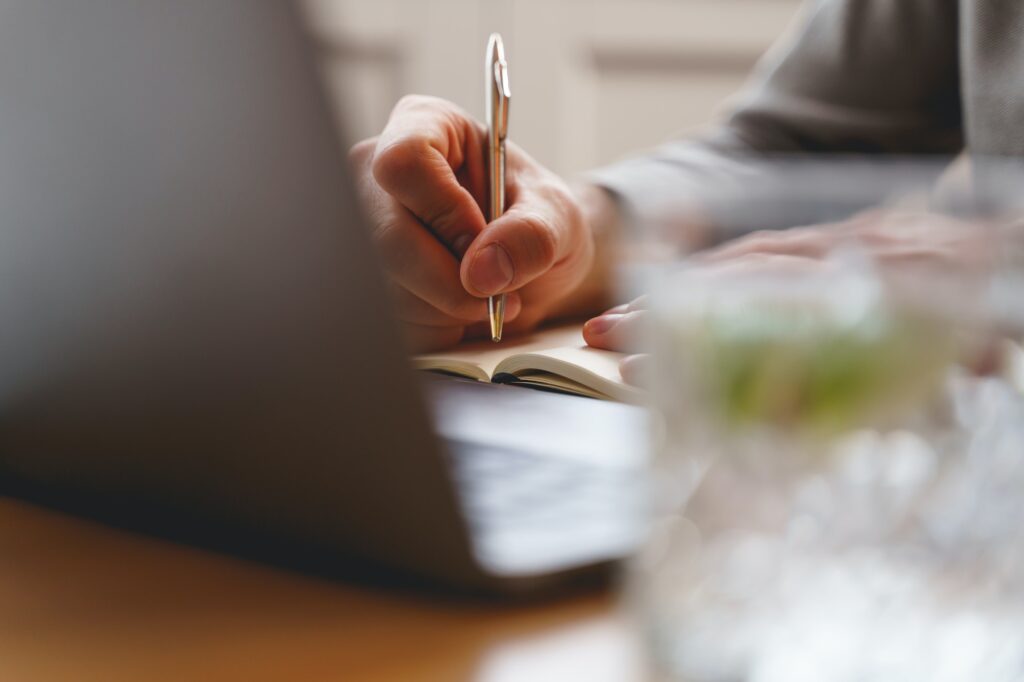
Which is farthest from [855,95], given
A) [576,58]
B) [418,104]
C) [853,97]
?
[576,58]

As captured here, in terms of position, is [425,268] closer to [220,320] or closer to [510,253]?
[510,253]

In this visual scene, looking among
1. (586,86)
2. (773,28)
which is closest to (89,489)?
(586,86)

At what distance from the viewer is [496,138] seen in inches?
19.5

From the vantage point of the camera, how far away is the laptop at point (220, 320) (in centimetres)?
18

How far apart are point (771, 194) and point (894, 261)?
0.02m

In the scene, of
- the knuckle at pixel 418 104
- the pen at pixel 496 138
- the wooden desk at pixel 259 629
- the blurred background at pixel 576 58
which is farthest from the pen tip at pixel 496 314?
the blurred background at pixel 576 58

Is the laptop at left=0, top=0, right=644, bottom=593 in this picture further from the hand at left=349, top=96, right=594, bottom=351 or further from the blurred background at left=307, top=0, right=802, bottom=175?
the blurred background at left=307, top=0, right=802, bottom=175

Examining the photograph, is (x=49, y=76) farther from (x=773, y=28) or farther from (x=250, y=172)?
(x=773, y=28)

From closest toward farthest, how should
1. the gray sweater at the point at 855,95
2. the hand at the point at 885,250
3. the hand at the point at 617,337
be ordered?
1. the hand at the point at 885,250
2. the hand at the point at 617,337
3. the gray sweater at the point at 855,95

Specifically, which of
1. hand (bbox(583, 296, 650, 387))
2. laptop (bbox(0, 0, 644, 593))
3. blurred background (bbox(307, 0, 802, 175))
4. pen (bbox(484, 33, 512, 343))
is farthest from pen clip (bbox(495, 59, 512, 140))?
blurred background (bbox(307, 0, 802, 175))

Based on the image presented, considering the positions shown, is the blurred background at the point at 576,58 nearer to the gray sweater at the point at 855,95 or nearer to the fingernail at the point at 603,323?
the gray sweater at the point at 855,95

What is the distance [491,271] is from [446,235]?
0.04 metres

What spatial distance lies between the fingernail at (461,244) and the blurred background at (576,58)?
127 cm

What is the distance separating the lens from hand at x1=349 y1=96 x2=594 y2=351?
1.53ft
